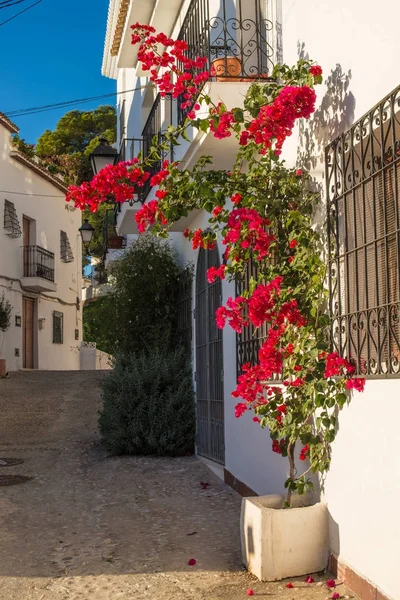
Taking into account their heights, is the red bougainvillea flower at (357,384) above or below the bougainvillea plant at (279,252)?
below

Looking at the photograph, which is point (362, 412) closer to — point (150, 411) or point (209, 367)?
point (209, 367)

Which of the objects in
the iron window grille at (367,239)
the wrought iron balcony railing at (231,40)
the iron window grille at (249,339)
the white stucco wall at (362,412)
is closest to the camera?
the white stucco wall at (362,412)

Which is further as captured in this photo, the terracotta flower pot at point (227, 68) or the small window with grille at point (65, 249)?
the small window with grille at point (65, 249)

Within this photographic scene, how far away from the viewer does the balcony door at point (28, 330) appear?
2620cm

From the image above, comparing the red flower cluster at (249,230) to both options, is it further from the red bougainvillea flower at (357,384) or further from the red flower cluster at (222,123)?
the red bougainvillea flower at (357,384)

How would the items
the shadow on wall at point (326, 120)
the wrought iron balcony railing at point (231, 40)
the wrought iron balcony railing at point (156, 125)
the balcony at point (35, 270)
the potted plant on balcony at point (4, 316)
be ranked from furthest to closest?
the balcony at point (35, 270) < the potted plant on balcony at point (4, 316) < the wrought iron balcony railing at point (156, 125) < the wrought iron balcony railing at point (231, 40) < the shadow on wall at point (326, 120)

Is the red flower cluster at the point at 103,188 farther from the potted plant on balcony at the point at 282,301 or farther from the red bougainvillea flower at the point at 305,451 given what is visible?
the red bougainvillea flower at the point at 305,451

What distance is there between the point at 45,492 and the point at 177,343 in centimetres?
408

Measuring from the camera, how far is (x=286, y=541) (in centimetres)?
480

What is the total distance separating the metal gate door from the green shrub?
0.71ft

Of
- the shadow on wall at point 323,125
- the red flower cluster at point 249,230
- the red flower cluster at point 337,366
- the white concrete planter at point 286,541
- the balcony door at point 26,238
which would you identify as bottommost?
the white concrete planter at point 286,541

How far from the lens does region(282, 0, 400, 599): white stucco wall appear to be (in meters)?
4.06

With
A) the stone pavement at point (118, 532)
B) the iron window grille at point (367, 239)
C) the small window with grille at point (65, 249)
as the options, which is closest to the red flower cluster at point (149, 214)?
the iron window grille at point (367, 239)

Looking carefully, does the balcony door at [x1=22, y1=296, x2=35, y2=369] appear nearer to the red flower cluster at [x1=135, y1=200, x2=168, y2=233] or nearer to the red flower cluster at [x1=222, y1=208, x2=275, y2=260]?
the red flower cluster at [x1=135, y1=200, x2=168, y2=233]
